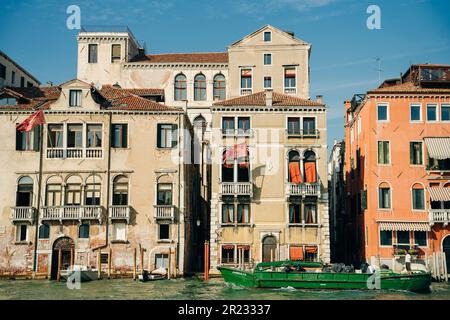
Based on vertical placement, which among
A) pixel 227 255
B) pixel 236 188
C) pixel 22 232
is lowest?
pixel 227 255

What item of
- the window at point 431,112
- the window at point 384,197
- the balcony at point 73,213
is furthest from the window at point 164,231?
the window at point 431,112

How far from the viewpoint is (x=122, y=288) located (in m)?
25.6

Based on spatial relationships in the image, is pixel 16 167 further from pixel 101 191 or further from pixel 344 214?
pixel 344 214

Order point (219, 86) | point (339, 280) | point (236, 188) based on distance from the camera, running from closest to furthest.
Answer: point (339, 280) → point (236, 188) → point (219, 86)

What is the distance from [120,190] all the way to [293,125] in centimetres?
1011

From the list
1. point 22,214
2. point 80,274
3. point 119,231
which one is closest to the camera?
point 80,274

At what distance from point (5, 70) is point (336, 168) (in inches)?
1021

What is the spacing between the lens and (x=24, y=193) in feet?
101

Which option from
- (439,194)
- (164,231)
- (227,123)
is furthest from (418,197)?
(164,231)

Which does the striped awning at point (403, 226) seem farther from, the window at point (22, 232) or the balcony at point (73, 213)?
the window at point (22, 232)

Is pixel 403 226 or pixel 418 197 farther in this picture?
pixel 418 197

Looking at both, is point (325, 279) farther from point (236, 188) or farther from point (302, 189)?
point (236, 188)

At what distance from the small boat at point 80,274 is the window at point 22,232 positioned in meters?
3.23
